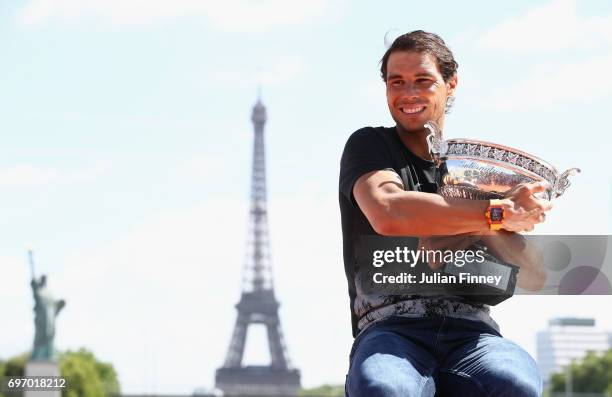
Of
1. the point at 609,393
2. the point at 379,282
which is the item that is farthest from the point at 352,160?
the point at 609,393

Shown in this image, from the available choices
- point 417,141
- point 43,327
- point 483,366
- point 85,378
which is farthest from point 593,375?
point 483,366

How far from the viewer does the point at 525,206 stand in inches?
114

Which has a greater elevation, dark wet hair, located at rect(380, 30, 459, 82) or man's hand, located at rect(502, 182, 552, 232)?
dark wet hair, located at rect(380, 30, 459, 82)

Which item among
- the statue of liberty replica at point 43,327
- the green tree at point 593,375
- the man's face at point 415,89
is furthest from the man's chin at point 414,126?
the green tree at point 593,375

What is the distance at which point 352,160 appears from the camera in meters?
3.14

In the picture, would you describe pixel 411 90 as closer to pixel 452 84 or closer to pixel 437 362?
pixel 452 84

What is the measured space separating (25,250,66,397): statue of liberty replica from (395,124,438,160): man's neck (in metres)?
39.1

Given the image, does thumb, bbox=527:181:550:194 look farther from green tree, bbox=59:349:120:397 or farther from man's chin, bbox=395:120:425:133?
green tree, bbox=59:349:120:397

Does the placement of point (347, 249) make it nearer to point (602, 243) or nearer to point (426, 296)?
point (426, 296)

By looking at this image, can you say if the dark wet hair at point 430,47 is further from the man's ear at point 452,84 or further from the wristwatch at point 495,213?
the wristwatch at point 495,213

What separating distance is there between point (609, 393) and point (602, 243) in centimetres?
7814

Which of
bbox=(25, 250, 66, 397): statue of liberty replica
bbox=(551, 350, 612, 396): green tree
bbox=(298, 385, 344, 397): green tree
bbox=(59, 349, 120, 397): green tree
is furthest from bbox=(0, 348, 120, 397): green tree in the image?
bbox=(551, 350, 612, 396): green tree

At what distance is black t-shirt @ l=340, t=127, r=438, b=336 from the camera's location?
10.2 feet

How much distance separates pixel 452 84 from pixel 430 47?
138 millimetres
